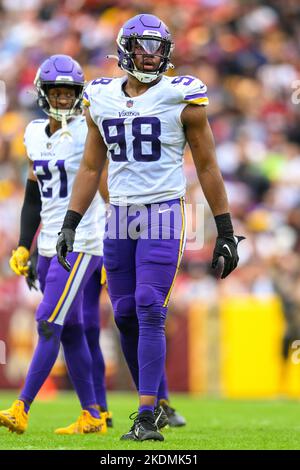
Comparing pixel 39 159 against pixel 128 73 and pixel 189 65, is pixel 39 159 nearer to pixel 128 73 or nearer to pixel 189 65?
pixel 128 73

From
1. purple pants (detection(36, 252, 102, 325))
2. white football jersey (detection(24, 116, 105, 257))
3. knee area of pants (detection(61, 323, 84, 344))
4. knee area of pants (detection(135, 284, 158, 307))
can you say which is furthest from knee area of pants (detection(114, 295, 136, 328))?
white football jersey (detection(24, 116, 105, 257))

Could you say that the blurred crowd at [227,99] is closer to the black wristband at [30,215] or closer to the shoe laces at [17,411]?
the black wristband at [30,215]

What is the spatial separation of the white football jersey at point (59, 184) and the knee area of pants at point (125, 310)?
0.66 meters

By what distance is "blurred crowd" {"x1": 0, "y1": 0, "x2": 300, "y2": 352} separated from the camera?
12.3 m

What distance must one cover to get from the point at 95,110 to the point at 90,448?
5.63 ft

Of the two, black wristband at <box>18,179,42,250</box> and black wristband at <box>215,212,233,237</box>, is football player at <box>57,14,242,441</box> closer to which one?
black wristband at <box>215,212,233,237</box>

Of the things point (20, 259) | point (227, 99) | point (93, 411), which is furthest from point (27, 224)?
point (227, 99)

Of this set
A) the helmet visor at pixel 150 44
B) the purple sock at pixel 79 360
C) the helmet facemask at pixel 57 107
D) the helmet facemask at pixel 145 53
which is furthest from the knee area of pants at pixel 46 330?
the helmet visor at pixel 150 44

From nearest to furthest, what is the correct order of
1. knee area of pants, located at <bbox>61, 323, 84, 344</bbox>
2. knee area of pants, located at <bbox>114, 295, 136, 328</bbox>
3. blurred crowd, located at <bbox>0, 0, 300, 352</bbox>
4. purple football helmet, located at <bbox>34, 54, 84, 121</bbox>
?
knee area of pants, located at <bbox>114, 295, 136, 328</bbox>
knee area of pants, located at <bbox>61, 323, 84, 344</bbox>
purple football helmet, located at <bbox>34, 54, 84, 121</bbox>
blurred crowd, located at <bbox>0, 0, 300, 352</bbox>

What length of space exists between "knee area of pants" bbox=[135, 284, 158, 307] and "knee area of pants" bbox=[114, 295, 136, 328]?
0.24m

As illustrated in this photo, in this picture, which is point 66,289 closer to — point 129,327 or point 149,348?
point 129,327

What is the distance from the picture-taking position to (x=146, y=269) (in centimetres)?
546

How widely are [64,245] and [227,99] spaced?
921 centimetres
